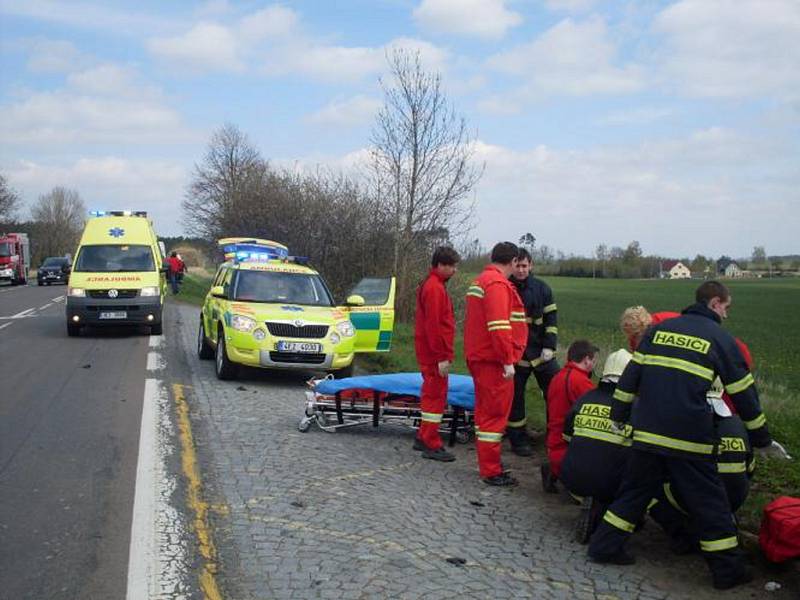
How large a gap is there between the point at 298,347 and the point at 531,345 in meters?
4.34

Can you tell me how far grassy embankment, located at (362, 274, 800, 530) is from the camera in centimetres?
655

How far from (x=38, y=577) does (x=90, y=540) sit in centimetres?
61

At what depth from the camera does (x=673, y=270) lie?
86.5 meters

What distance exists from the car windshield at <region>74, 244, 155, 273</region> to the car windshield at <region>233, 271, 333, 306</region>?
597cm

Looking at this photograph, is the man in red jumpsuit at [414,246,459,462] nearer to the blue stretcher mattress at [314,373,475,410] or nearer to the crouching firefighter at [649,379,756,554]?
the blue stretcher mattress at [314,373,475,410]

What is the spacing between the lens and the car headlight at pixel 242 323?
449 inches

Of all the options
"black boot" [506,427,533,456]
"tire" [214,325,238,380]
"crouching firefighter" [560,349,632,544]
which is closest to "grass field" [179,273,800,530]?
"black boot" [506,427,533,456]

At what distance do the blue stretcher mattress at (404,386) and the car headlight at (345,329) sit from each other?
9.97ft

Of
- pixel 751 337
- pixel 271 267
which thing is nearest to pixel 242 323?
pixel 271 267

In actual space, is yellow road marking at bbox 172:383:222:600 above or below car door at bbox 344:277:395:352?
below

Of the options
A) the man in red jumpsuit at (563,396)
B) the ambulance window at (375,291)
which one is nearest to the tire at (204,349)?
the ambulance window at (375,291)

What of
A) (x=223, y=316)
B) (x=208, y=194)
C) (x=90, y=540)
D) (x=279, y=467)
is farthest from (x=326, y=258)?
(x=208, y=194)

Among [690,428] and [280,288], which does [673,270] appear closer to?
[280,288]

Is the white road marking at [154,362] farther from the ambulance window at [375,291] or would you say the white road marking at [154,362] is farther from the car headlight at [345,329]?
the ambulance window at [375,291]
